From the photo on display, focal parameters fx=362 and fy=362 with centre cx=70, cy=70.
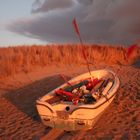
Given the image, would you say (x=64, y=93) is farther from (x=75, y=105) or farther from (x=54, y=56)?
(x=54, y=56)

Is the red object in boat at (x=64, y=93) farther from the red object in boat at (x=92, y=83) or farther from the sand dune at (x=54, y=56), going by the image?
the sand dune at (x=54, y=56)

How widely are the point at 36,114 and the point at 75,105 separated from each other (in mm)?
1966

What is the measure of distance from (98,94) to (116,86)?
52.6 inches

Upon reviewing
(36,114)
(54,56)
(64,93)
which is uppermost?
(54,56)

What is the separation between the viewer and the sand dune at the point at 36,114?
8.84 metres

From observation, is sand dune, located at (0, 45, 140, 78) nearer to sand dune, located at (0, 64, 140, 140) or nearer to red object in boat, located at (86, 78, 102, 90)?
sand dune, located at (0, 64, 140, 140)

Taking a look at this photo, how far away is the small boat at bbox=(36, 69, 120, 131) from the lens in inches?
352

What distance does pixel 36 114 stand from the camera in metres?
11.0

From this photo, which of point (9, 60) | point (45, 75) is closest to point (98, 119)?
point (45, 75)

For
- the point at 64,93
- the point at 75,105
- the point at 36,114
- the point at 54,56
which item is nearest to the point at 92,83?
the point at 64,93

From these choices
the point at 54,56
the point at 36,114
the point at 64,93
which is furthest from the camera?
the point at 54,56

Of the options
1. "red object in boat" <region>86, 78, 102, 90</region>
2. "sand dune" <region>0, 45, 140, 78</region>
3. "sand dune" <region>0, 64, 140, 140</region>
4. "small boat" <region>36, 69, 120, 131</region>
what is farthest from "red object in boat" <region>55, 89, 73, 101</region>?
"sand dune" <region>0, 45, 140, 78</region>

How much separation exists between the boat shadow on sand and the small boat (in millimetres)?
1113

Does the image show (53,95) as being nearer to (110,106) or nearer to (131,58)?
(110,106)
